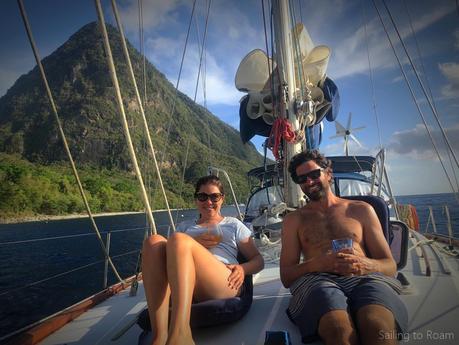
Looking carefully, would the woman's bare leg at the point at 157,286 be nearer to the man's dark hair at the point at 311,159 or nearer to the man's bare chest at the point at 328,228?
the man's bare chest at the point at 328,228

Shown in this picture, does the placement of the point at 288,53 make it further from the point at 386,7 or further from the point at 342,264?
the point at 342,264

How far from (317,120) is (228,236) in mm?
4425

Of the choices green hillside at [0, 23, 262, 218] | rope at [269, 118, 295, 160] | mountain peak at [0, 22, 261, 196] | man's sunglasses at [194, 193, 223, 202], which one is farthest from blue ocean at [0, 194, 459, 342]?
mountain peak at [0, 22, 261, 196]

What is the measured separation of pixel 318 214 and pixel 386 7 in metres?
3.55

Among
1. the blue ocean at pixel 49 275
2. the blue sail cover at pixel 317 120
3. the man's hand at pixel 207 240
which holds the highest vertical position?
the blue sail cover at pixel 317 120

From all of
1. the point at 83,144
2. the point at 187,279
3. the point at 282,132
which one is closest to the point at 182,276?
the point at 187,279

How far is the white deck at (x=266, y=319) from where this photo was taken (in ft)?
5.02

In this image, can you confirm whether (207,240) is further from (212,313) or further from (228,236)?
(212,313)

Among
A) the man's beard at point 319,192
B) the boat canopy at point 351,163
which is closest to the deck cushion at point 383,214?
the man's beard at point 319,192

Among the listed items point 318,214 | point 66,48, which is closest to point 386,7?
point 318,214

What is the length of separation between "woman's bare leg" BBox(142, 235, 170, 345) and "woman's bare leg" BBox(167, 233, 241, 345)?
9 cm

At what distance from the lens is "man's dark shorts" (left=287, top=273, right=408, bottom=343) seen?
1.31 meters

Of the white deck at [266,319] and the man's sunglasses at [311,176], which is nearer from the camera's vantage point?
the white deck at [266,319]

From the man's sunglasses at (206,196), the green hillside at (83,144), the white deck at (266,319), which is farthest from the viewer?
the green hillside at (83,144)
